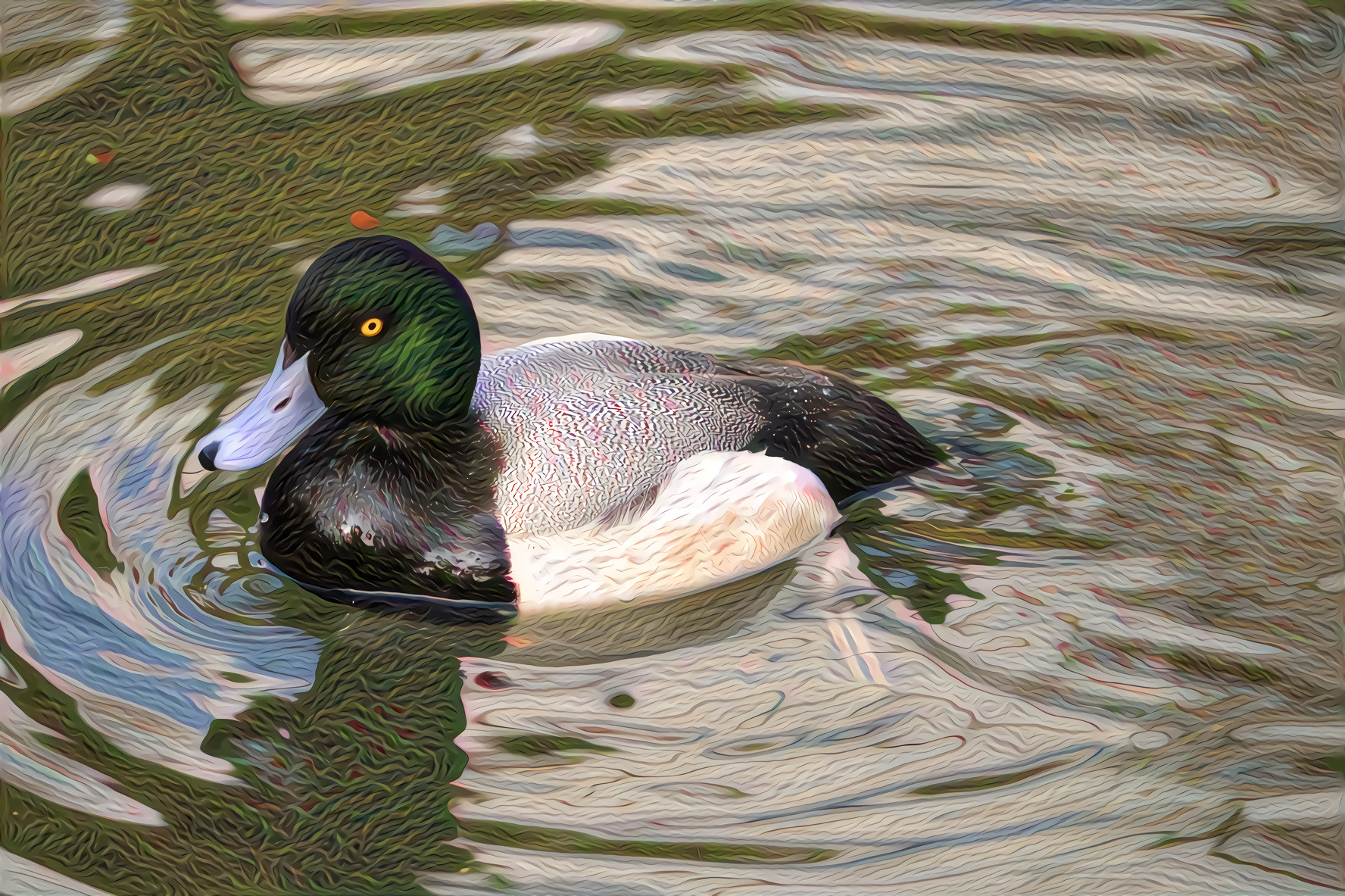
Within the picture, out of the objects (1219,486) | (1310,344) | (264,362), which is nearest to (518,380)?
(264,362)

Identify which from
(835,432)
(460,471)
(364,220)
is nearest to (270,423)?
(460,471)

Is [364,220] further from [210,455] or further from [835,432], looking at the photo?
[835,432]

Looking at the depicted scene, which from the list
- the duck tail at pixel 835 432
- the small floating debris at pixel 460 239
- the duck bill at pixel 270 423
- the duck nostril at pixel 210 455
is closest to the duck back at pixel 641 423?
the duck tail at pixel 835 432

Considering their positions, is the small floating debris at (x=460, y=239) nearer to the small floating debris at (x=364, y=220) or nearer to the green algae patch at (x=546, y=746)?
the small floating debris at (x=364, y=220)

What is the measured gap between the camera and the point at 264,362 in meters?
4.88

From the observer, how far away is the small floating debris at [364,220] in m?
5.25

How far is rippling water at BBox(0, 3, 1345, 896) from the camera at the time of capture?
11.6 ft

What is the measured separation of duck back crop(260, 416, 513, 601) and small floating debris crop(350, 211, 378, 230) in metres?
1.37

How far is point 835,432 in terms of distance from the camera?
432 cm

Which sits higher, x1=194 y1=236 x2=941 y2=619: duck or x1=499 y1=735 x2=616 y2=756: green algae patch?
x1=194 y1=236 x2=941 y2=619: duck

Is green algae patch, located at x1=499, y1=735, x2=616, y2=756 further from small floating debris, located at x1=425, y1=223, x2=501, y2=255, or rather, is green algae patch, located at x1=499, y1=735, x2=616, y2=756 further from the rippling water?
small floating debris, located at x1=425, y1=223, x2=501, y2=255

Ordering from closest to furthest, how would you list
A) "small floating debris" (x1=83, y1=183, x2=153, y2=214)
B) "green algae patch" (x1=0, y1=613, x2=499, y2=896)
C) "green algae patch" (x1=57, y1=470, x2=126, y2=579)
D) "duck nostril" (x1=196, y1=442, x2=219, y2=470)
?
"green algae patch" (x1=0, y1=613, x2=499, y2=896) → "duck nostril" (x1=196, y1=442, x2=219, y2=470) → "green algae patch" (x1=57, y1=470, x2=126, y2=579) → "small floating debris" (x1=83, y1=183, x2=153, y2=214)

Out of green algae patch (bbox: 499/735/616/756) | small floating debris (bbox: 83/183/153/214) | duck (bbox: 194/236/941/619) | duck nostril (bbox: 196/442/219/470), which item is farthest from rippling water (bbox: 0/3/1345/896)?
small floating debris (bbox: 83/183/153/214)

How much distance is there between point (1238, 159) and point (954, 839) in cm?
310
